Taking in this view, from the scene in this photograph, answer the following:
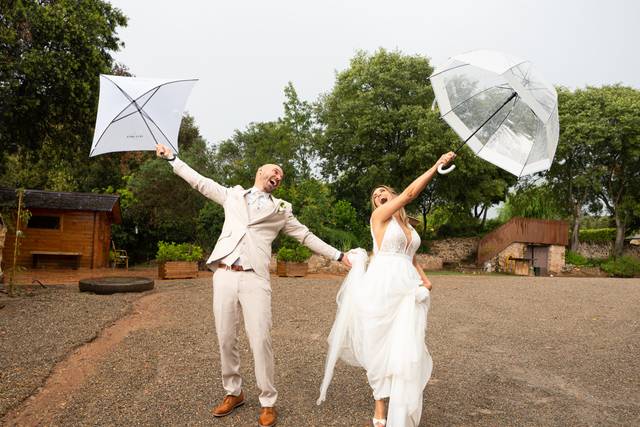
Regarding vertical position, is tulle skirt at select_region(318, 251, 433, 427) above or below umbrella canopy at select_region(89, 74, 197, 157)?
below

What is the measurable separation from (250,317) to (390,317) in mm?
1150

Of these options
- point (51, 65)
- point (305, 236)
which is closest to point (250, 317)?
point (305, 236)

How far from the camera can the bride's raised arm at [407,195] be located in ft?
13.0

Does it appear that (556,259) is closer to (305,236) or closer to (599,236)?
(599,236)

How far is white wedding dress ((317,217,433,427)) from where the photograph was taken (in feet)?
12.5

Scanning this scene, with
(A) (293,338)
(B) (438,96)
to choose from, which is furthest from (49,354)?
(B) (438,96)

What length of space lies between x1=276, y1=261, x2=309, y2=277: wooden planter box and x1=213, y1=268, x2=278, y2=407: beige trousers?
44.0ft

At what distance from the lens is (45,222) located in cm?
2119

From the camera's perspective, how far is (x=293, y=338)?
7.81 m

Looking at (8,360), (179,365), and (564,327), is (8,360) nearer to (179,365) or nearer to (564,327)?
(179,365)

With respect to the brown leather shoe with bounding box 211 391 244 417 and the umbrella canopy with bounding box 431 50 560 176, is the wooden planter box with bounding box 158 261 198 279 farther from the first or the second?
the umbrella canopy with bounding box 431 50 560 176

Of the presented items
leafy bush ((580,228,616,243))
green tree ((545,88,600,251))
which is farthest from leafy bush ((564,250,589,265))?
leafy bush ((580,228,616,243))

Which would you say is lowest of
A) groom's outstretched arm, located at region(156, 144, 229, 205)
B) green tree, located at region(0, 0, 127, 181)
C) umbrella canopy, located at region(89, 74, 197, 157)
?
groom's outstretched arm, located at region(156, 144, 229, 205)

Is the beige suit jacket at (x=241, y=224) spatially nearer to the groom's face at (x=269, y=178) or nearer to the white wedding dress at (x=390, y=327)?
the groom's face at (x=269, y=178)
